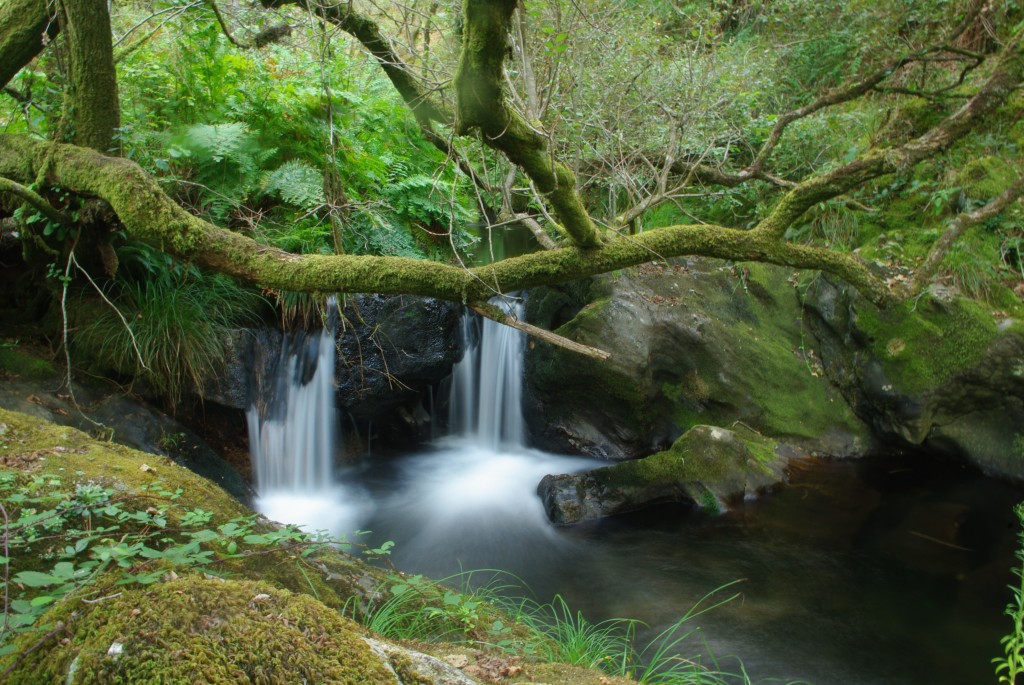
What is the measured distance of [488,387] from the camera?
8.97 metres

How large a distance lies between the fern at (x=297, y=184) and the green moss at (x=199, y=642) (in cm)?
514

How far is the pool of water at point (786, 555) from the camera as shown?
4.91 metres

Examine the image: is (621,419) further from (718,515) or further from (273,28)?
(273,28)

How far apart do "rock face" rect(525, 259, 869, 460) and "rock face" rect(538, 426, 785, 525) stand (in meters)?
0.99

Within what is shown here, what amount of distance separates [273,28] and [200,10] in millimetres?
833

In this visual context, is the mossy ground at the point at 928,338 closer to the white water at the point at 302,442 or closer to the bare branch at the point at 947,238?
the bare branch at the point at 947,238

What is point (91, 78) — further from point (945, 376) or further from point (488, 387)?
point (945, 376)

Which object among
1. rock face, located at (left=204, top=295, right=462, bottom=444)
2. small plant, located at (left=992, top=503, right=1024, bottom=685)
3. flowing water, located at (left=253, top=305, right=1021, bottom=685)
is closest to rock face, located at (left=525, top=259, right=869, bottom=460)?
flowing water, located at (left=253, top=305, right=1021, bottom=685)

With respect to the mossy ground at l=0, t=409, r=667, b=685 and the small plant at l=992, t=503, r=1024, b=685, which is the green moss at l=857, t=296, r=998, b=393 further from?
the mossy ground at l=0, t=409, r=667, b=685

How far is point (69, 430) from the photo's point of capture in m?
3.49

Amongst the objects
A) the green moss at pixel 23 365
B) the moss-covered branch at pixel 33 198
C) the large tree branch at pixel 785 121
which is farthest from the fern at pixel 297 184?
the large tree branch at pixel 785 121

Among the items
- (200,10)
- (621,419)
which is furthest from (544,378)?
(200,10)

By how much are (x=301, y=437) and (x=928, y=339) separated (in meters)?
7.21

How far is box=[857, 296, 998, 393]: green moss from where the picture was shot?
7395 mm
